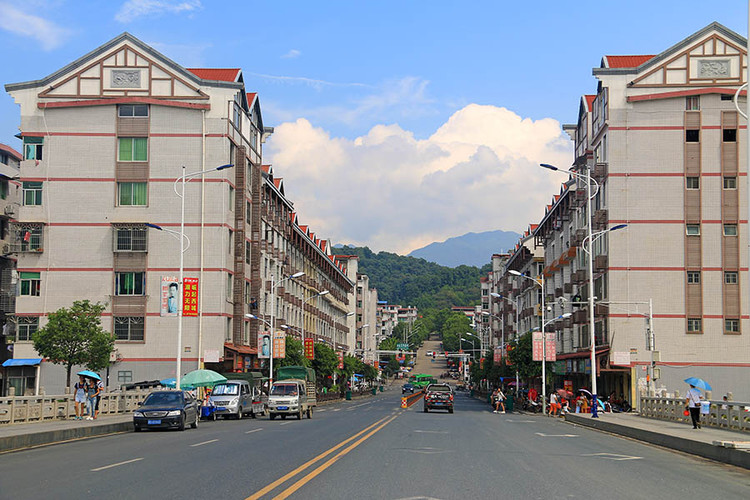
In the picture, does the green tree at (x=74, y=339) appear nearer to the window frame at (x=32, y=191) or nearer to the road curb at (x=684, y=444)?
the window frame at (x=32, y=191)

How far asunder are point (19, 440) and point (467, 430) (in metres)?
15.6

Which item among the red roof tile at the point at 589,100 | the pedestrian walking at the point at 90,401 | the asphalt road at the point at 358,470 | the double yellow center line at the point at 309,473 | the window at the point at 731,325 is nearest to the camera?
the double yellow center line at the point at 309,473

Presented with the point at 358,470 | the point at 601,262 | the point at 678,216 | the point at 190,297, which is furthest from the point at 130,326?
the point at 358,470

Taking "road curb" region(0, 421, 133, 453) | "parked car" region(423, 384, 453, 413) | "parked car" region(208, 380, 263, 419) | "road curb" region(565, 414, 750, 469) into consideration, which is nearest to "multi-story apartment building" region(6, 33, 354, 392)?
"parked car" region(208, 380, 263, 419)

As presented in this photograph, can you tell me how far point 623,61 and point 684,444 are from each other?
4658 centimetres

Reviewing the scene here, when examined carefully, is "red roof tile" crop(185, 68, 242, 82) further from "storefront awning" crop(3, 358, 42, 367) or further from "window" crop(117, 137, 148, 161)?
"storefront awning" crop(3, 358, 42, 367)

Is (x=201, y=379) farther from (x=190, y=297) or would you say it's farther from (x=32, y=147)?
(x=32, y=147)

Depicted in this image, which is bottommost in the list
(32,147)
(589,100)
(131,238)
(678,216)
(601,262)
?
(601,262)

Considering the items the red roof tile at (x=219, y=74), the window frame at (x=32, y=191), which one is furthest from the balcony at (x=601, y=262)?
the window frame at (x=32, y=191)

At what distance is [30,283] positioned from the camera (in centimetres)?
6203

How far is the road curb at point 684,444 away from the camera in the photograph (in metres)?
19.7

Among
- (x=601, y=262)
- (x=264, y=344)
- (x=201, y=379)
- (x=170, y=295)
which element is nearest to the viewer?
(x=170, y=295)

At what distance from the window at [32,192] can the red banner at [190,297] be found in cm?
2314

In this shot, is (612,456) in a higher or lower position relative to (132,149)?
lower
